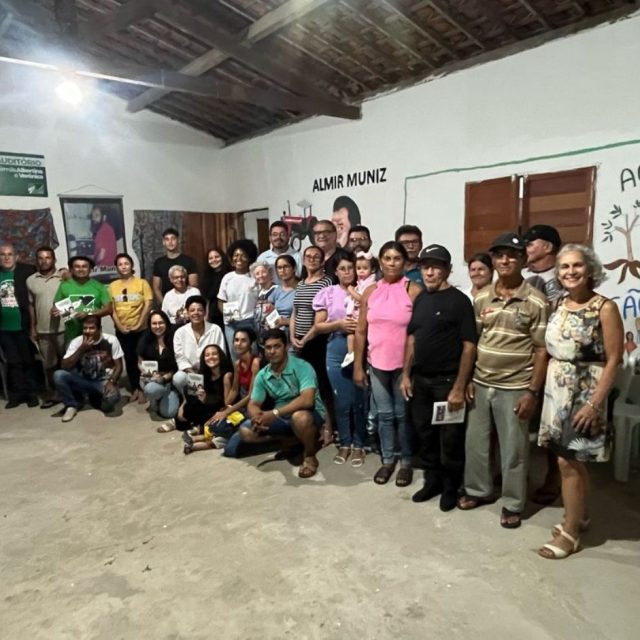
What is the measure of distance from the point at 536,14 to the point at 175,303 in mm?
3575

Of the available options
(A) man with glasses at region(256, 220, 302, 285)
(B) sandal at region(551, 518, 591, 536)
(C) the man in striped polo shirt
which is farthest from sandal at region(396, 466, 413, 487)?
(A) man with glasses at region(256, 220, 302, 285)

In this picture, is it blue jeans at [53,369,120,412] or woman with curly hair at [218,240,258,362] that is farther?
blue jeans at [53,369,120,412]

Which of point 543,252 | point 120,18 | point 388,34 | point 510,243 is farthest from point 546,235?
point 120,18

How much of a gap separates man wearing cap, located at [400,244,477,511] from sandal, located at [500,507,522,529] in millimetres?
277

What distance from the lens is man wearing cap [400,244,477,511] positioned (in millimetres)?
2588

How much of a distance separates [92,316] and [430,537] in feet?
11.6

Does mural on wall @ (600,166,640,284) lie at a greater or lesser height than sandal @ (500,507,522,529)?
greater

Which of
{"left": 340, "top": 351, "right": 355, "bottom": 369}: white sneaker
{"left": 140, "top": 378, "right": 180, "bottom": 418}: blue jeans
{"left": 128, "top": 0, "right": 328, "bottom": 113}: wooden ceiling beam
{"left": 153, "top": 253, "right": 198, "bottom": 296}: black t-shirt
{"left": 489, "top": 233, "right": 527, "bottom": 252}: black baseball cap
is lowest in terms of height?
{"left": 140, "top": 378, "right": 180, "bottom": 418}: blue jeans

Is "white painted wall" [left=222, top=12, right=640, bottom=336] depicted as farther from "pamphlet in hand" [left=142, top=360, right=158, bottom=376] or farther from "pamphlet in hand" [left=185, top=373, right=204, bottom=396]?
"pamphlet in hand" [left=142, top=360, right=158, bottom=376]

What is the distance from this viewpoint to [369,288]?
3002 mm

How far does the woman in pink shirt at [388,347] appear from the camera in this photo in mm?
2855

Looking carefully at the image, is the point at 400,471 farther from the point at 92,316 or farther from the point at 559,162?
the point at 92,316

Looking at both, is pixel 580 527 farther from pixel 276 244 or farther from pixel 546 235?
pixel 276 244

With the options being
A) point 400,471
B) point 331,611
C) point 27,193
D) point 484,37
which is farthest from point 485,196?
point 27,193
